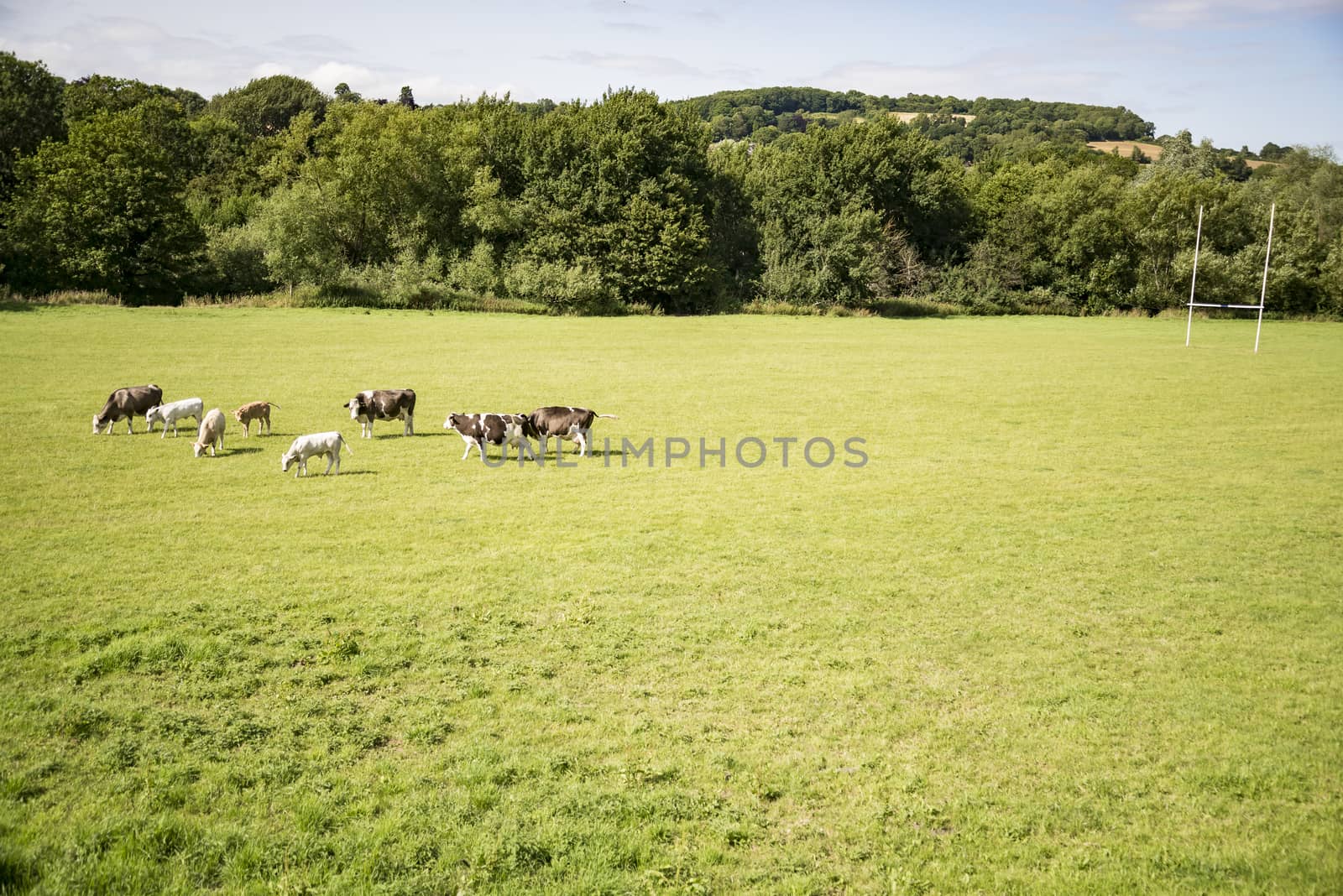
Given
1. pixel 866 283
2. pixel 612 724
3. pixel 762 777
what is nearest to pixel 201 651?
pixel 612 724

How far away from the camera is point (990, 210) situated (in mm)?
76875

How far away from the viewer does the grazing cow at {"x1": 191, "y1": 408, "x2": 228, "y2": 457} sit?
A: 17703 millimetres

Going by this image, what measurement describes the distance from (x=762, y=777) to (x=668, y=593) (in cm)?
417

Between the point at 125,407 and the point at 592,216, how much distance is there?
47.4 meters

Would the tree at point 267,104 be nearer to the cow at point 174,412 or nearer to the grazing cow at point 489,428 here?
the cow at point 174,412

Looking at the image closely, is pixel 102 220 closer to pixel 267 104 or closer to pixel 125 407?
pixel 125 407

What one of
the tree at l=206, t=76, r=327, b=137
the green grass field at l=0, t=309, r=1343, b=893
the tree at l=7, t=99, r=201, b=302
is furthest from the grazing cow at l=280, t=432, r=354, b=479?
the tree at l=206, t=76, r=327, b=137

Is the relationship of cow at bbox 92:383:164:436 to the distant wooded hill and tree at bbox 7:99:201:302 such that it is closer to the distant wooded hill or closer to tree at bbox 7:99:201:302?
tree at bbox 7:99:201:302

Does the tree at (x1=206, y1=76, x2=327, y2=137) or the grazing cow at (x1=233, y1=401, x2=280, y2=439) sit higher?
the tree at (x1=206, y1=76, x2=327, y2=137)

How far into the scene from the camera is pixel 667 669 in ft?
29.5

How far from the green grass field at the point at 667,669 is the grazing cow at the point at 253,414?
52 centimetres

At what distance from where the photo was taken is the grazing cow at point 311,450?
1642cm

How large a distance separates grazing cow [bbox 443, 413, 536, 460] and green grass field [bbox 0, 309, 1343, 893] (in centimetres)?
82

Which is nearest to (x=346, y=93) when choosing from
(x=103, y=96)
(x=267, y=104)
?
(x=267, y=104)
